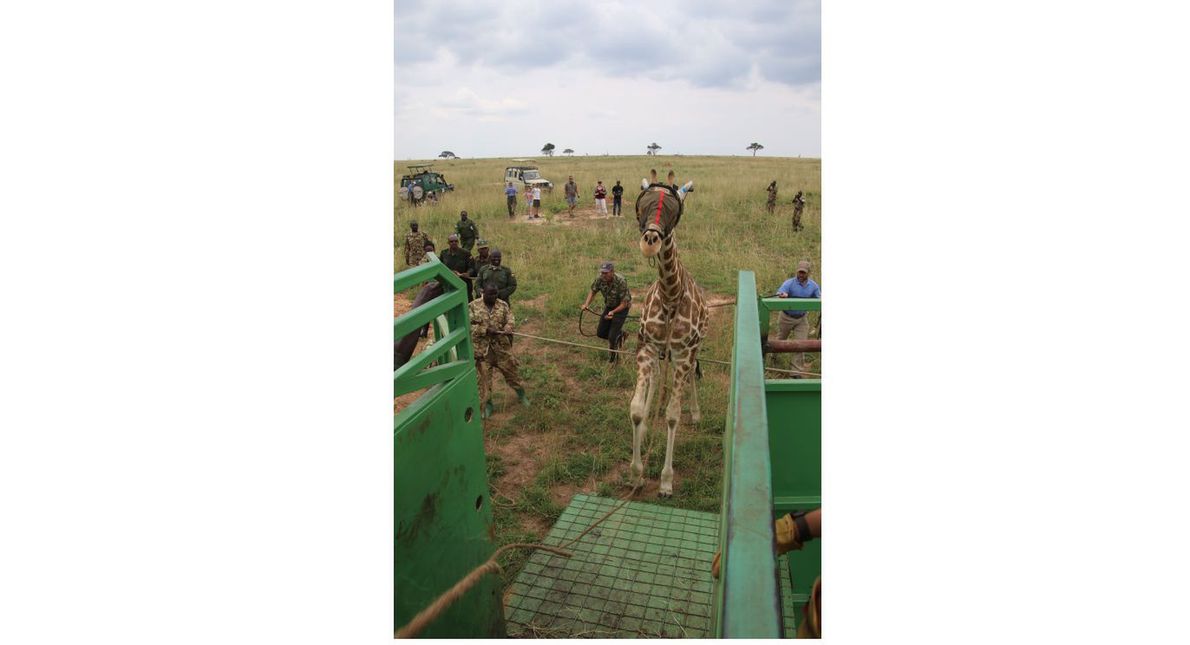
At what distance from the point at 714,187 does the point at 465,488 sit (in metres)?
18.3

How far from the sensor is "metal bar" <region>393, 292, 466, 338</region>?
86.0 inches

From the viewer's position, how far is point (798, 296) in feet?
20.1

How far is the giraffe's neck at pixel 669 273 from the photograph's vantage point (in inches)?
180

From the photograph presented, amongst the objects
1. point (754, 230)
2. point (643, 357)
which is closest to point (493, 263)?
point (643, 357)

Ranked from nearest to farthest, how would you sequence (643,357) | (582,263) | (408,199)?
1. (643,357)
2. (582,263)
3. (408,199)

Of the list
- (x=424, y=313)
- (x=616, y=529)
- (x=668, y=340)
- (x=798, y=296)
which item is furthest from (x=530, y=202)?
(x=424, y=313)

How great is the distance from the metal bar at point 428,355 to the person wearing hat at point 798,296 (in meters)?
3.76

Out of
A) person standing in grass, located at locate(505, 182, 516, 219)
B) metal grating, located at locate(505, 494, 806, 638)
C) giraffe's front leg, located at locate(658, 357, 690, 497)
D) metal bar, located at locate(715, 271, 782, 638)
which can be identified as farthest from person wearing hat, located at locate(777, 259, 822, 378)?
person standing in grass, located at locate(505, 182, 516, 219)

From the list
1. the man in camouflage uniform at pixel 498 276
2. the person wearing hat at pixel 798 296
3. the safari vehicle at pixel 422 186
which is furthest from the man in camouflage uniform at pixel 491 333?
the safari vehicle at pixel 422 186

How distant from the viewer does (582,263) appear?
11.8m

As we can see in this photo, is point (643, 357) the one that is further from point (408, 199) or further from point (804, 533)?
point (408, 199)

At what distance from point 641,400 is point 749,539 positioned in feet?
11.9

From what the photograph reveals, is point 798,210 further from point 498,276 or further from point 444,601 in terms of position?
point 444,601

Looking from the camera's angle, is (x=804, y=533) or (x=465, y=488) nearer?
(x=804, y=533)
